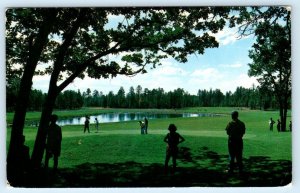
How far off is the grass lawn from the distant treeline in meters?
0.35

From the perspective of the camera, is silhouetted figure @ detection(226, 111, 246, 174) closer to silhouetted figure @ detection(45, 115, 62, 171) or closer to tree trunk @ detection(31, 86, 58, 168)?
silhouetted figure @ detection(45, 115, 62, 171)

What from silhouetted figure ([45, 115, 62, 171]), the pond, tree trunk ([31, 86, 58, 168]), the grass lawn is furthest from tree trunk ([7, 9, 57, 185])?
the pond

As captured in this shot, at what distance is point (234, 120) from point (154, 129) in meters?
2.31

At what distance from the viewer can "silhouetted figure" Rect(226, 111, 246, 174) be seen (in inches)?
569

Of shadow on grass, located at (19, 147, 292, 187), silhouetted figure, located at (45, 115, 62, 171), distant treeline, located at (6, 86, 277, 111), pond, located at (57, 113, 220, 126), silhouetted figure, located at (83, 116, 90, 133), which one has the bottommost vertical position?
shadow on grass, located at (19, 147, 292, 187)

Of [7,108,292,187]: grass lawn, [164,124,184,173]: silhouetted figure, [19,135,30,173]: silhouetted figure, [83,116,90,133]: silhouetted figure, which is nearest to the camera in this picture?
[7,108,292,187]: grass lawn

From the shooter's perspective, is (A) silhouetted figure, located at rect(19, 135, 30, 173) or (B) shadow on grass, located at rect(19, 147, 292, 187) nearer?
(B) shadow on grass, located at rect(19, 147, 292, 187)

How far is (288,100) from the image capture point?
586 inches

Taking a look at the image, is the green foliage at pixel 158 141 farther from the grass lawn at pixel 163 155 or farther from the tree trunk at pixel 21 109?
the tree trunk at pixel 21 109

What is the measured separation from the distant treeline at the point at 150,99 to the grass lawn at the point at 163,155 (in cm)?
35

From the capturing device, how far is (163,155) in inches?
602

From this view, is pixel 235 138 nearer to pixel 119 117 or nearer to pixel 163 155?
pixel 163 155

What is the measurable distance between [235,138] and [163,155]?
2099 millimetres
